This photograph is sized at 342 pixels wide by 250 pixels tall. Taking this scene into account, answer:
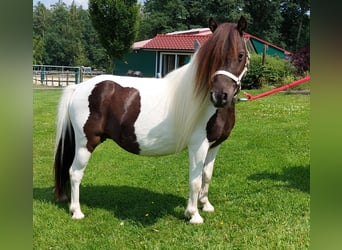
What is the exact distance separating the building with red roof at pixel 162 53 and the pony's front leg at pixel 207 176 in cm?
1493

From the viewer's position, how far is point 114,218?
3.68 metres

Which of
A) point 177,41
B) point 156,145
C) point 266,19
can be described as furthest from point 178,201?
point 266,19

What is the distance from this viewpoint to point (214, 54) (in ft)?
9.54

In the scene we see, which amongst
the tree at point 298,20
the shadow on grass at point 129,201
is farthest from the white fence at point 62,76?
the shadow on grass at point 129,201

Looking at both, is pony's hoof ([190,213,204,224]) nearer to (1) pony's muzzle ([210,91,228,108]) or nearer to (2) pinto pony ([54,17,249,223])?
(2) pinto pony ([54,17,249,223])

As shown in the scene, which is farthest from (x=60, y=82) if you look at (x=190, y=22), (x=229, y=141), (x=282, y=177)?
(x=282, y=177)

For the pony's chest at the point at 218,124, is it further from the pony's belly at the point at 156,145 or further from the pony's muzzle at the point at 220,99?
the pony's muzzle at the point at 220,99

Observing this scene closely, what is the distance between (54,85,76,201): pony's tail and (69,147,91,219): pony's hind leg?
299 millimetres

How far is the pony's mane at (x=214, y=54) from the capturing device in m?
2.83

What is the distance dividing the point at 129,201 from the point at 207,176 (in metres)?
1.07

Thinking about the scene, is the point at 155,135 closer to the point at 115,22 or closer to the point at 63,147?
Answer: the point at 63,147
